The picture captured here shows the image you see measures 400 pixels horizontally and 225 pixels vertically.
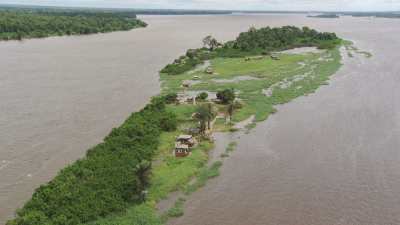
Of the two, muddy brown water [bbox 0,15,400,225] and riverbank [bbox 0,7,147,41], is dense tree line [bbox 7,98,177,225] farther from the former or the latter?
riverbank [bbox 0,7,147,41]

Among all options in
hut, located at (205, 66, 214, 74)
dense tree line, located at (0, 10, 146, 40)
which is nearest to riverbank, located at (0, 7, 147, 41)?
dense tree line, located at (0, 10, 146, 40)

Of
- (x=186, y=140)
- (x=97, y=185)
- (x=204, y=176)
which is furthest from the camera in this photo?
(x=186, y=140)

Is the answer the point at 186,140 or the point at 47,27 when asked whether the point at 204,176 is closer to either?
the point at 186,140

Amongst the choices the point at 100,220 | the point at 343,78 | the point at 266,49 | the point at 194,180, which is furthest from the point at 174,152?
the point at 266,49

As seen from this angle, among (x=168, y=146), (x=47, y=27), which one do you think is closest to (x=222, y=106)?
(x=168, y=146)

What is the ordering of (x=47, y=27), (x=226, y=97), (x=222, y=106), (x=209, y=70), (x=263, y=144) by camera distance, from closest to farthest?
1. (x=263, y=144)
2. (x=222, y=106)
3. (x=226, y=97)
4. (x=209, y=70)
5. (x=47, y=27)

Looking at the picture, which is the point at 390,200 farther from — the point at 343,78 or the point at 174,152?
the point at 343,78
